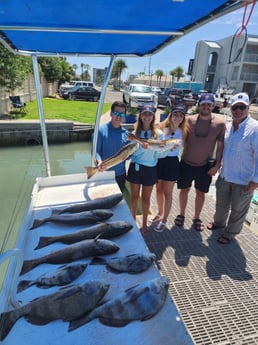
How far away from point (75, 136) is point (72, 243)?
480 inches

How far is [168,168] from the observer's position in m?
3.56

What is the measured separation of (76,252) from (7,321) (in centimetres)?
66

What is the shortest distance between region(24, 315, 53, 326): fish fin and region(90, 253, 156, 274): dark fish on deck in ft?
1.78

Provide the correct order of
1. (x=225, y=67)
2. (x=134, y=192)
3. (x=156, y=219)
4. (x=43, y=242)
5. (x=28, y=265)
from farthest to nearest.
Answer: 1. (x=225, y=67)
2. (x=156, y=219)
3. (x=134, y=192)
4. (x=43, y=242)
5. (x=28, y=265)

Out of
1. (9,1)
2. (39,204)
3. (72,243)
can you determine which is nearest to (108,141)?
(39,204)

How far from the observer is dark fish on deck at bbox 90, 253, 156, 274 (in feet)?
6.28

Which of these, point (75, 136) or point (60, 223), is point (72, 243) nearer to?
point (60, 223)

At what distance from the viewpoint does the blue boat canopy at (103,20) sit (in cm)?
207

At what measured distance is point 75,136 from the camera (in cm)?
1381

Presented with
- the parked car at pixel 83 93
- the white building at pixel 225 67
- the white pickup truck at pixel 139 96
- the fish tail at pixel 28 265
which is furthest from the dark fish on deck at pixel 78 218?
the white building at pixel 225 67

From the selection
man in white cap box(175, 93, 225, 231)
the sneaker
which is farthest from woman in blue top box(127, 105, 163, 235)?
the sneaker

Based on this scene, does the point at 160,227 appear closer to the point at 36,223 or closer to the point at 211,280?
the point at 211,280

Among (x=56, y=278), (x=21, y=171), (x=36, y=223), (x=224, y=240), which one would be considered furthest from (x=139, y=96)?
(x=56, y=278)

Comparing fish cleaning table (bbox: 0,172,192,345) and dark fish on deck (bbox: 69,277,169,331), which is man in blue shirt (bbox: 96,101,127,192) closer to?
fish cleaning table (bbox: 0,172,192,345)
